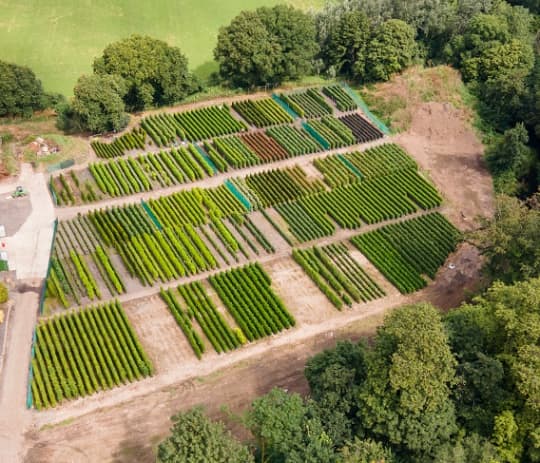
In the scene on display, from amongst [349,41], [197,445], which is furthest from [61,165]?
[197,445]

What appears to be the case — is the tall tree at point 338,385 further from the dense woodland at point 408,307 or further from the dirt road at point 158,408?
the dirt road at point 158,408

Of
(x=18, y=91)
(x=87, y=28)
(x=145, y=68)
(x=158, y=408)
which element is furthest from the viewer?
(x=87, y=28)

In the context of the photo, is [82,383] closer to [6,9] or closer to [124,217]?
[124,217]

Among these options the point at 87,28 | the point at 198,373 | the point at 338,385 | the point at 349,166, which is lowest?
the point at 198,373

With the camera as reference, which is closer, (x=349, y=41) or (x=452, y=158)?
(x=452, y=158)

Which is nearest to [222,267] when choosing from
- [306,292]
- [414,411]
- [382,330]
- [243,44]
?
[306,292]

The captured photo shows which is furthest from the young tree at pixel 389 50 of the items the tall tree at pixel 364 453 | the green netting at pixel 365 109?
the tall tree at pixel 364 453

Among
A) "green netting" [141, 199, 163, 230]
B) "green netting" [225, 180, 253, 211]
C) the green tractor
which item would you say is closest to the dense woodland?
the green tractor

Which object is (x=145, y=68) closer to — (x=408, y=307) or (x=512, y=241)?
(x=512, y=241)
